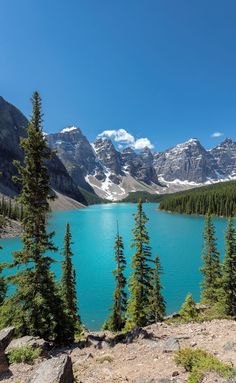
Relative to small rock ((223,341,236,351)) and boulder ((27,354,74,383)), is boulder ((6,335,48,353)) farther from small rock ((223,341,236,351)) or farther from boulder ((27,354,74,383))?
small rock ((223,341,236,351))

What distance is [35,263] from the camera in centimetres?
1619

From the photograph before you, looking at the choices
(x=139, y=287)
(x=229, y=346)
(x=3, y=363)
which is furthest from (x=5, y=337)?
(x=139, y=287)

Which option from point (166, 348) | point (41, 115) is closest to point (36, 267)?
point (166, 348)

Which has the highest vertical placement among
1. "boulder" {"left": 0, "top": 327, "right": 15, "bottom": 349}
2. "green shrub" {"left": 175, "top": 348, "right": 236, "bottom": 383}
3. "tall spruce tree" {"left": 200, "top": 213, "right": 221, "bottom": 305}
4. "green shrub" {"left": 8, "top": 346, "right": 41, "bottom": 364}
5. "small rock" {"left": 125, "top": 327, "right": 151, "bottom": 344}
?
"green shrub" {"left": 175, "top": 348, "right": 236, "bottom": 383}

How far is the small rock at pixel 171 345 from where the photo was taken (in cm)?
1218

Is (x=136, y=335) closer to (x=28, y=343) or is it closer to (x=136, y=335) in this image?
(x=136, y=335)

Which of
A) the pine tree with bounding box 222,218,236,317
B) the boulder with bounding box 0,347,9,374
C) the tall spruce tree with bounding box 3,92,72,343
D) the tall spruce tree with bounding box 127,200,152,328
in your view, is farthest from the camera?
the pine tree with bounding box 222,218,236,317

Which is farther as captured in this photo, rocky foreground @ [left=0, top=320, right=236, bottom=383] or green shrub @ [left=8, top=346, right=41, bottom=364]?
green shrub @ [left=8, top=346, right=41, bottom=364]

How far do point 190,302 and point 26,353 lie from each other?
67.1ft

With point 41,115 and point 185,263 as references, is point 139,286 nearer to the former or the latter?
point 41,115

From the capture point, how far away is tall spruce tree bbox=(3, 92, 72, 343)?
14.9m

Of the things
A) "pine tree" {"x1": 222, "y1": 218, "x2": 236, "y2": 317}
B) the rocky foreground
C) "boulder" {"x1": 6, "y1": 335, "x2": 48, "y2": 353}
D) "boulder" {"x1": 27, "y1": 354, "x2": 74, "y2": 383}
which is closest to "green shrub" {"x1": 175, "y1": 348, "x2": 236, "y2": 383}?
the rocky foreground

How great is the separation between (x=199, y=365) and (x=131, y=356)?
3780 mm

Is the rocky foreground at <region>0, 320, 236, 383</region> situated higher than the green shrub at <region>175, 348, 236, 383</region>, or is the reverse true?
the green shrub at <region>175, 348, 236, 383</region>
